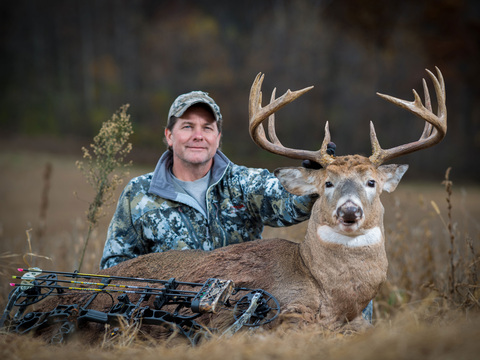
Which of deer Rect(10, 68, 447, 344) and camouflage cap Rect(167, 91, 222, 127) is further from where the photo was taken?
camouflage cap Rect(167, 91, 222, 127)

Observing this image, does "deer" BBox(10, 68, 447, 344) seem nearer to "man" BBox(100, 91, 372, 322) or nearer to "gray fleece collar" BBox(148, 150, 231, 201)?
"man" BBox(100, 91, 372, 322)

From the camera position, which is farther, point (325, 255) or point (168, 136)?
point (168, 136)

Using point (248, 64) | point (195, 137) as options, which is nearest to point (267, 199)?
point (195, 137)

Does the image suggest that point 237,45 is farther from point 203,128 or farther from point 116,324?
point 116,324

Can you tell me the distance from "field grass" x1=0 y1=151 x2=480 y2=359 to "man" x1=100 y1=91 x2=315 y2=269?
0.67m

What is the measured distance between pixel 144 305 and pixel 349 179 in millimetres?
1477

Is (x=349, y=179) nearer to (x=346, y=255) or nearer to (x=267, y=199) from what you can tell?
(x=346, y=255)

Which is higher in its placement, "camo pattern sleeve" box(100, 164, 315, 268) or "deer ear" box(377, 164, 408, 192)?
"deer ear" box(377, 164, 408, 192)

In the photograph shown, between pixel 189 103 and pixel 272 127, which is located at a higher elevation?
pixel 189 103

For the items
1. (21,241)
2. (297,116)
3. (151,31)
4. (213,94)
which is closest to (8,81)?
(151,31)

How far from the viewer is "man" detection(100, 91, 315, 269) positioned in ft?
13.5

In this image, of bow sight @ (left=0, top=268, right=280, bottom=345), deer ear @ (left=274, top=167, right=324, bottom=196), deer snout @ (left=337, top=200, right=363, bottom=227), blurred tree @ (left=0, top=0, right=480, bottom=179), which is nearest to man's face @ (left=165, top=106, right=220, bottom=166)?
deer ear @ (left=274, top=167, right=324, bottom=196)

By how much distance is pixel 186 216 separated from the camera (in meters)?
4.15

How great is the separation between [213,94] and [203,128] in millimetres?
10274
